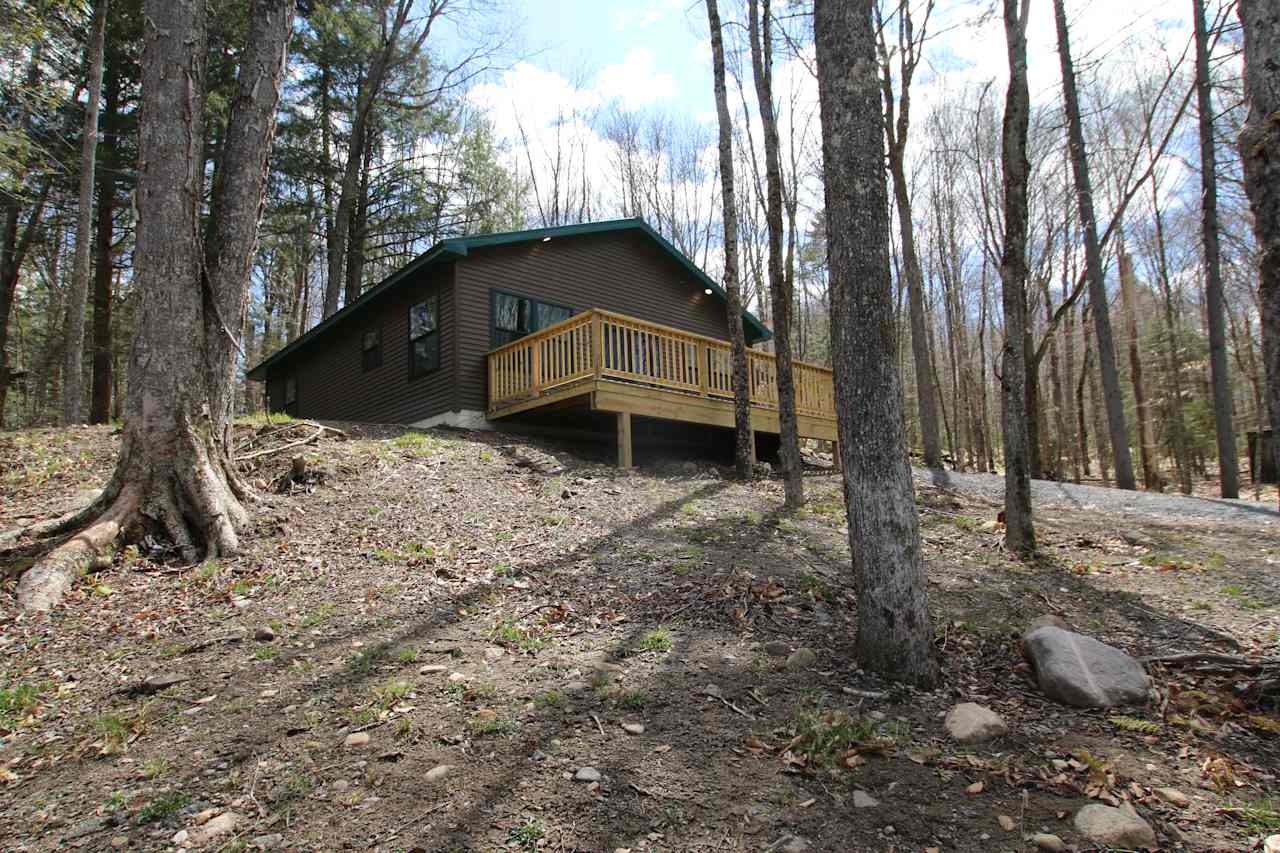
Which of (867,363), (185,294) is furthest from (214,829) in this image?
(185,294)

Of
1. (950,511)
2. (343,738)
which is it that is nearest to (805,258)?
(950,511)

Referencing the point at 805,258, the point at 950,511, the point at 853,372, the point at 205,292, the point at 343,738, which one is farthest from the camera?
the point at 805,258

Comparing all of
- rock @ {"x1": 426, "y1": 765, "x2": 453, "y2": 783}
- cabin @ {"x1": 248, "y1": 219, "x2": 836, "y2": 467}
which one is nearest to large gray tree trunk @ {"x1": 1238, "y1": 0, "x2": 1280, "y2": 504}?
rock @ {"x1": 426, "y1": 765, "x2": 453, "y2": 783}

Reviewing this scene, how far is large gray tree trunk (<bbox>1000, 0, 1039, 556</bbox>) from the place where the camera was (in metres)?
6.60

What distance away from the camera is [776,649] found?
165 inches

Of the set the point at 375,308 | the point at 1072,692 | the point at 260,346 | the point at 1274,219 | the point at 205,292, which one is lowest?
the point at 1072,692

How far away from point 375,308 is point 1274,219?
15.5m

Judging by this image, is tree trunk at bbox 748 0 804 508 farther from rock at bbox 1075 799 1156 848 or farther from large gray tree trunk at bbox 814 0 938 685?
rock at bbox 1075 799 1156 848

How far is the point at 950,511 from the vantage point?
915 centimetres

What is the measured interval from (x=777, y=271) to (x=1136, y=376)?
16103mm

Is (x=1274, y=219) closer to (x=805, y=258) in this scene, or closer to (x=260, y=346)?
(x=805, y=258)

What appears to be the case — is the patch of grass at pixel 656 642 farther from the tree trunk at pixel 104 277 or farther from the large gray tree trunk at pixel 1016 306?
the tree trunk at pixel 104 277

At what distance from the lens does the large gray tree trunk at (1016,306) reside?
21.7ft

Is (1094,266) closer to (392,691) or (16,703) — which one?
(392,691)
